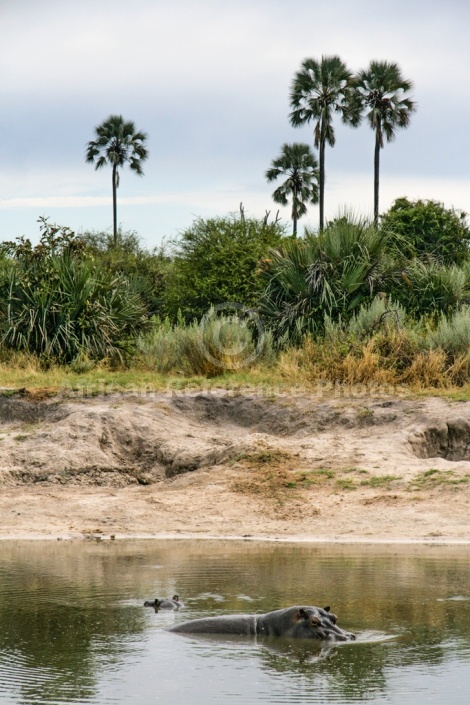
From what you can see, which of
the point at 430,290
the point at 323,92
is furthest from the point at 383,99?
the point at 430,290

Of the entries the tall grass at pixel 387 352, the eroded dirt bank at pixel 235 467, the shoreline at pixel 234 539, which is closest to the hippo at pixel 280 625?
the shoreline at pixel 234 539

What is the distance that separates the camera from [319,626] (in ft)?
22.6

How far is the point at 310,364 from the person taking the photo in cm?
1758

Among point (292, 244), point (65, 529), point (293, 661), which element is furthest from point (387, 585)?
point (292, 244)

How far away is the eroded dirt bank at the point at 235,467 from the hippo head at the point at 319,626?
4100 millimetres

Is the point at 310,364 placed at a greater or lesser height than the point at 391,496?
greater

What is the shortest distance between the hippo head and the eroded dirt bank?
13.5 ft

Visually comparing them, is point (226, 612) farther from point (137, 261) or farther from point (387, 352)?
point (137, 261)

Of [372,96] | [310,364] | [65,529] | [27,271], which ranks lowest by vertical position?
[65,529]

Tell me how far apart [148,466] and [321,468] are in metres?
2.53

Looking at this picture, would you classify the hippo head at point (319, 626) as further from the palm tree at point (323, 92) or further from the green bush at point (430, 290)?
the palm tree at point (323, 92)

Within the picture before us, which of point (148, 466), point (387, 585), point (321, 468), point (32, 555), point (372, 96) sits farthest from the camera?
point (372, 96)

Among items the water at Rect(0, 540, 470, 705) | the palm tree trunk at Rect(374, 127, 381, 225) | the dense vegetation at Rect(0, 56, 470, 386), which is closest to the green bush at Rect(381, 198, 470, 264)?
the palm tree trunk at Rect(374, 127, 381, 225)

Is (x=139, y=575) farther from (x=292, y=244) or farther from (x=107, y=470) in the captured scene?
(x=292, y=244)
